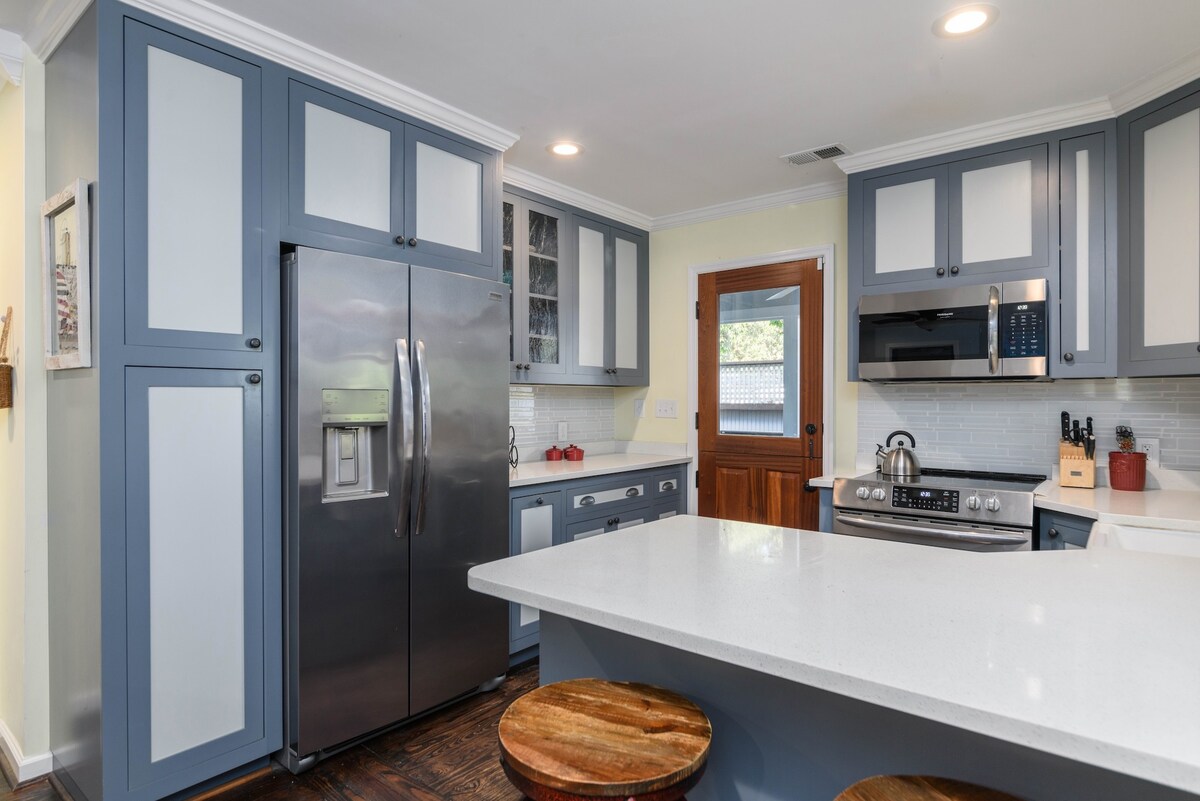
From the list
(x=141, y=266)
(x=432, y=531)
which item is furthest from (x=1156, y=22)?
(x=141, y=266)

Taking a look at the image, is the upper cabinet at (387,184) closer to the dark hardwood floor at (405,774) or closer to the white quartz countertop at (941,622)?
the white quartz countertop at (941,622)

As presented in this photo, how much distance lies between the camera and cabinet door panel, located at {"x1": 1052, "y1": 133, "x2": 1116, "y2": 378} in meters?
2.67

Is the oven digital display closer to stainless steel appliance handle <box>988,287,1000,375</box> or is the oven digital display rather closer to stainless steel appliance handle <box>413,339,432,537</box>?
stainless steel appliance handle <box>988,287,1000,375</box>

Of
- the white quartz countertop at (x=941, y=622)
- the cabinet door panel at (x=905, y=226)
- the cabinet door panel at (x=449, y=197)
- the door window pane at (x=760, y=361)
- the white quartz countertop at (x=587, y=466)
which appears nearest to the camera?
the white quartz countertop at (x=941, y=622)

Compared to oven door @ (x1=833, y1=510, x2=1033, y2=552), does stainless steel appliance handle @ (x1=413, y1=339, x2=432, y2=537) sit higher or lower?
higher

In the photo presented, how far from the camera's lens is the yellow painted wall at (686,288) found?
143 inches

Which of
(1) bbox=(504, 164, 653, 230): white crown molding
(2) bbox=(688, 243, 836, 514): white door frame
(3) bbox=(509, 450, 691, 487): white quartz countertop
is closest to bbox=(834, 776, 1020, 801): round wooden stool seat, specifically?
(3) bbox=(509, 450, 691, 487): white quartz countertop

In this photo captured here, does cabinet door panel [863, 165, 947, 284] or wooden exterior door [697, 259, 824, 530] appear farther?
wooden exterior door [697, 259, 824, 530]

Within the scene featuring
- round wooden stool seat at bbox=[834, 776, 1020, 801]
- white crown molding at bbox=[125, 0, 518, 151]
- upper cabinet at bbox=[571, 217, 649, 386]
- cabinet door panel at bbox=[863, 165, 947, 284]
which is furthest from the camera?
upper cabinet at bbox=[571, 217, 649, 386]

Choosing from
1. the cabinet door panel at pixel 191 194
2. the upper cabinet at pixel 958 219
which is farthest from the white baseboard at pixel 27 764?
the upper cabinet at pixel 958 219

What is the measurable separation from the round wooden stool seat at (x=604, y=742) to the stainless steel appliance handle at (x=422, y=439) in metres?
1.30

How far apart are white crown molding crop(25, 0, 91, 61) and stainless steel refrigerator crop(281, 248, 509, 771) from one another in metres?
0.89

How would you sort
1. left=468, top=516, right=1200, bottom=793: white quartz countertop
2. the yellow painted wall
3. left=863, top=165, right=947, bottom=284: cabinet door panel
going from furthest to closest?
the yellow painted wall, left=863, top=165, right=947, bottom=284: cabinet door panel, left=468, top=516, right=1200, bottom=793: white quartz countertop

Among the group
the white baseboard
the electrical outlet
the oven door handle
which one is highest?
the electrical outlet
